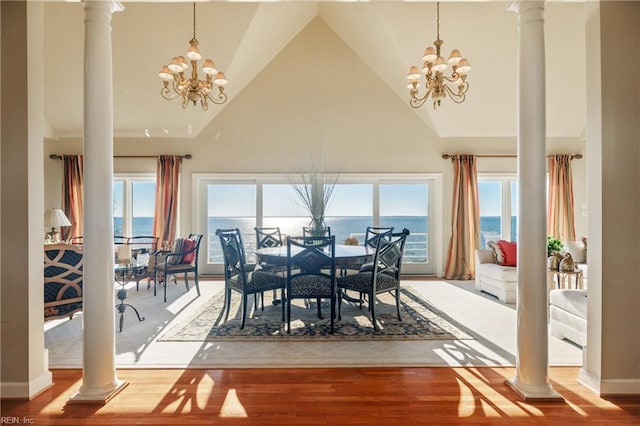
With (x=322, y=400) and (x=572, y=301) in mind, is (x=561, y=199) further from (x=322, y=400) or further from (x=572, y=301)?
(x=322, y=400)

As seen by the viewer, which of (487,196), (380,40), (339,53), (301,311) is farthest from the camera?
(487,196)

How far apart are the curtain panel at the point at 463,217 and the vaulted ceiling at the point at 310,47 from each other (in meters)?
0.63

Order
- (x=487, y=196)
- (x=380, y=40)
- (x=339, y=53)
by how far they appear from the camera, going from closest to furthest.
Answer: (x=380, y=40) → (x=339, y=53) → (x=487, y=196)

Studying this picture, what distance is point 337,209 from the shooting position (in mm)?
6430

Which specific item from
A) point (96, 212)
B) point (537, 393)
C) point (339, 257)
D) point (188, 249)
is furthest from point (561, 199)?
point (96, 212)

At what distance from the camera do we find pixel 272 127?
616cm

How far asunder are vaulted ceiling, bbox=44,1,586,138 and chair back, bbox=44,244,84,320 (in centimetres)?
301

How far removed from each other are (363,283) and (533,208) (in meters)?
1.77

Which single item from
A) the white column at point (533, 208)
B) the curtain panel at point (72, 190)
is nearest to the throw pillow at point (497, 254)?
the white column at point (533, 208)

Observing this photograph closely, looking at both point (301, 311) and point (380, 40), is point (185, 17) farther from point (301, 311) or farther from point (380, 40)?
point (301, 311)

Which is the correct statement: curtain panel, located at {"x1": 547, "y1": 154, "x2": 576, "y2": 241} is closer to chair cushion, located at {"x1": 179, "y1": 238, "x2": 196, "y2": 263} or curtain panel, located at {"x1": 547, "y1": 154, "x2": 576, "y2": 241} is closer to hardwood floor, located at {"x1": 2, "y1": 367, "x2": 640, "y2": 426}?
hardwood floor, located at {"x1": 2, "y1": 367, "x2": 640, "y2": 426}

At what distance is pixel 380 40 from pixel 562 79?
285cm

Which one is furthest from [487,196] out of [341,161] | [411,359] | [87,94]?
[87,94]

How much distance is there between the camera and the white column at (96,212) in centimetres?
219
